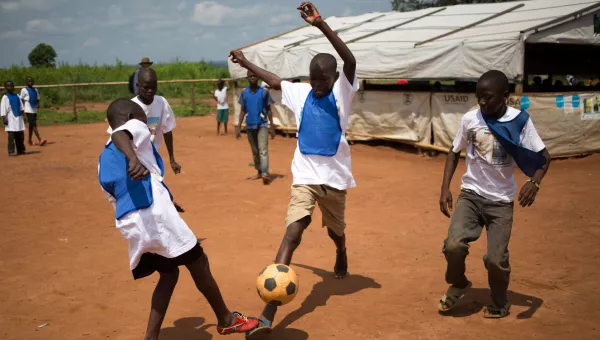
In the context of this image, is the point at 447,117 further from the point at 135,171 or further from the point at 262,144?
the point at 135,171

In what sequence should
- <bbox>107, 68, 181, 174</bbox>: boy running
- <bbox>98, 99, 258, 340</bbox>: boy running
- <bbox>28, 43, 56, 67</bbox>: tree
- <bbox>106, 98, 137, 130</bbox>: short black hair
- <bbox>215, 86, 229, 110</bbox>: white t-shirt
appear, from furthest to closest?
1. <bbox>28, 43, 56, 67</bbox>: tree
2. <bbox>215, 86, 229, 110</bbox>: white t-shirt
3. <bbox>107, 68, 181, 174</bbox>: boy running
4. <bbox>106, 98, 137, 130</bbox>: short black hair
5. <bbox>98, 99, 258, 340</bbox>: boy running

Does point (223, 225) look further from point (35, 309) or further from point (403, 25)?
point (403, 25)

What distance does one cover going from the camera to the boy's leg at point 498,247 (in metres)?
4.26

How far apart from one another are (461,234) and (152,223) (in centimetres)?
236

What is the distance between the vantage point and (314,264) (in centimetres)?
592

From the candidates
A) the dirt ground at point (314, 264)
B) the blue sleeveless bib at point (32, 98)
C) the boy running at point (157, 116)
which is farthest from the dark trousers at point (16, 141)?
the boy running at point (157, 116)

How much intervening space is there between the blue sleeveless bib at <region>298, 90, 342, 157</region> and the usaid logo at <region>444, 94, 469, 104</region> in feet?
28.2

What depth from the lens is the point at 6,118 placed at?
14.4 meters

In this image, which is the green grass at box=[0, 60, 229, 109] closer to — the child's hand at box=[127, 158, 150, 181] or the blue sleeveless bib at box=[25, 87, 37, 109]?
the blue sleeveless bib at box=[25, 87, 37, 109]

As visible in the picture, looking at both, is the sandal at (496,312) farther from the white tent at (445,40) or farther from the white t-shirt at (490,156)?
the white tent at (445,40)

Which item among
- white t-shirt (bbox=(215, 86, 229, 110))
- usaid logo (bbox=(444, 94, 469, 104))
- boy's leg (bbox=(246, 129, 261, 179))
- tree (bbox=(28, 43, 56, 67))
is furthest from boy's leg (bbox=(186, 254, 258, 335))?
tree (bbox=(28, 43, 56, 67))

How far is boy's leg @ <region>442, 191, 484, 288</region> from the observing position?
4.33 meters

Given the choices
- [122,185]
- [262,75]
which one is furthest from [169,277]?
[262,75]

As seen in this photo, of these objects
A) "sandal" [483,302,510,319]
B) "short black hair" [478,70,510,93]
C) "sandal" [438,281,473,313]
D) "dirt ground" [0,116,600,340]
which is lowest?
"dirt ground" [0,116,600,340]
